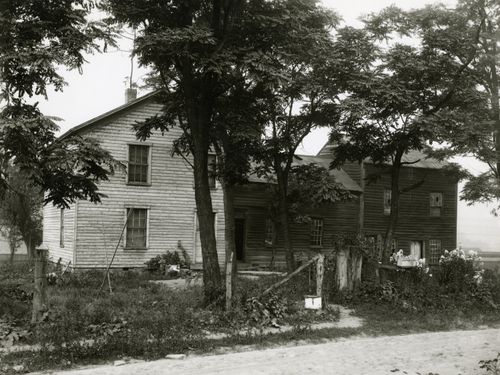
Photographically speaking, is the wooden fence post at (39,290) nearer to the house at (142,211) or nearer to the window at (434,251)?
the house at (142,211)

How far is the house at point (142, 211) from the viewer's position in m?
23.6

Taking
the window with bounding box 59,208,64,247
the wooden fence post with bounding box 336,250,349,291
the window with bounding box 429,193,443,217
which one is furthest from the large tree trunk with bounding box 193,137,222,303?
the window with bounding box 429,193,443,217

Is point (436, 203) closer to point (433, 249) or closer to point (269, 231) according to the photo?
point (433, 249)

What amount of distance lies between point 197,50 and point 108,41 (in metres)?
2.45

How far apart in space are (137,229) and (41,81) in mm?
13485

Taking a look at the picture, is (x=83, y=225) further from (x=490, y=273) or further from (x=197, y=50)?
(x=490, y=273)

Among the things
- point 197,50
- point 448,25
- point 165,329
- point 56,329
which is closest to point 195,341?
point 165,329

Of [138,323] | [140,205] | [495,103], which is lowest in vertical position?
[138,323]

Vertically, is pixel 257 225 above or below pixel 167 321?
above

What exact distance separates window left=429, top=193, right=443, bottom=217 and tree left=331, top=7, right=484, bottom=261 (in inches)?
474

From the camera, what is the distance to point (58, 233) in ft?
85.5

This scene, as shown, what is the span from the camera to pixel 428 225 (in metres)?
35.3

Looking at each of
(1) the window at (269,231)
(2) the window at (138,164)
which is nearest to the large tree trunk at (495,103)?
(1) the window at (269,231)

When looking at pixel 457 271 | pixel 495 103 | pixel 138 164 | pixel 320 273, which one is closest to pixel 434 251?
pixel 495 103
